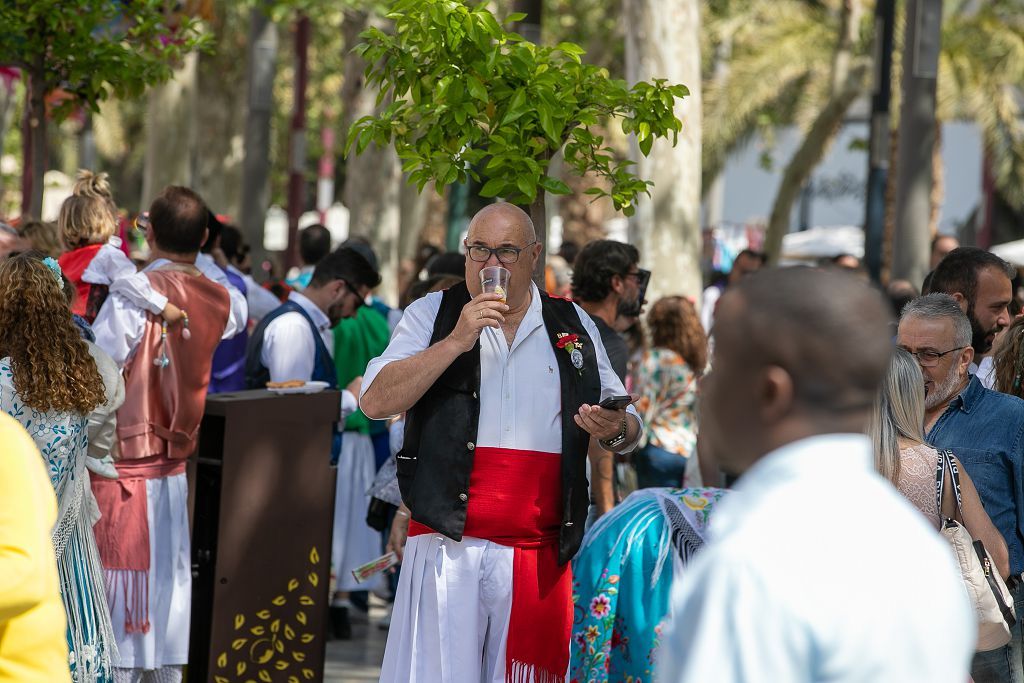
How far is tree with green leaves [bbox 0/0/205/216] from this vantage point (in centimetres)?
714

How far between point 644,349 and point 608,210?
69.3 ft

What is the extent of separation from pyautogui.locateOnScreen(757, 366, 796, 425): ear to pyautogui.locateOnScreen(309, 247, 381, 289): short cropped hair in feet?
18.4

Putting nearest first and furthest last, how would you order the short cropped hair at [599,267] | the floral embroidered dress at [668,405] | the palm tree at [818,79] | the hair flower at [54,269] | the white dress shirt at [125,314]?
the hair flower at [54,269] → the white dress shirt at [125,314] → the short cropped hair at [599,267] → the floral embroidered dress at [668,405] → the palm tree at [818,79]

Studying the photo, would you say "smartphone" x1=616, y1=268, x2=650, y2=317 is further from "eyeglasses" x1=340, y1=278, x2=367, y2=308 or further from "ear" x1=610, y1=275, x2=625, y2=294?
"eyeglasses" x1=340, y1=278, x2=367, y2=308

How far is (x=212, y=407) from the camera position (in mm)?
5977

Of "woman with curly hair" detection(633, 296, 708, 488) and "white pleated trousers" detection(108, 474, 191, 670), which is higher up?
"woman with curly hair" detection(633, 296, 708, 488)

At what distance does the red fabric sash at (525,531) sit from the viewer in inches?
175

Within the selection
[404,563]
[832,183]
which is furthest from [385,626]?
[832,183]

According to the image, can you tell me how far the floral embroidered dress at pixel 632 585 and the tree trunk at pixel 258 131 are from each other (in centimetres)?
1162

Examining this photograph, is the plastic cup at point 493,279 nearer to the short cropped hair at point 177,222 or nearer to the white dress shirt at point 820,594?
the short cropped hair at point 177,222

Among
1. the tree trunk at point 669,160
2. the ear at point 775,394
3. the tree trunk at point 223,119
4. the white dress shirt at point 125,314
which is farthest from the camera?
the tree trunk at point 223,119

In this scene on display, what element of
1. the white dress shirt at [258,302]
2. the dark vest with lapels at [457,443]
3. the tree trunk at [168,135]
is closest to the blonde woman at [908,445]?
the dark vest with lapels at [457,443]

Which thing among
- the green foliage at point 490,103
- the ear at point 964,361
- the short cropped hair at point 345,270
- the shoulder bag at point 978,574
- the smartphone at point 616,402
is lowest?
the shoulder bag at point 978,574

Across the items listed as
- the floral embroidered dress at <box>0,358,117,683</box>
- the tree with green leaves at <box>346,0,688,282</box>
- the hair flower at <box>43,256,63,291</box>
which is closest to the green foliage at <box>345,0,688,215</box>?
the tree with green leaves at <box>346,0,688,282</box>
